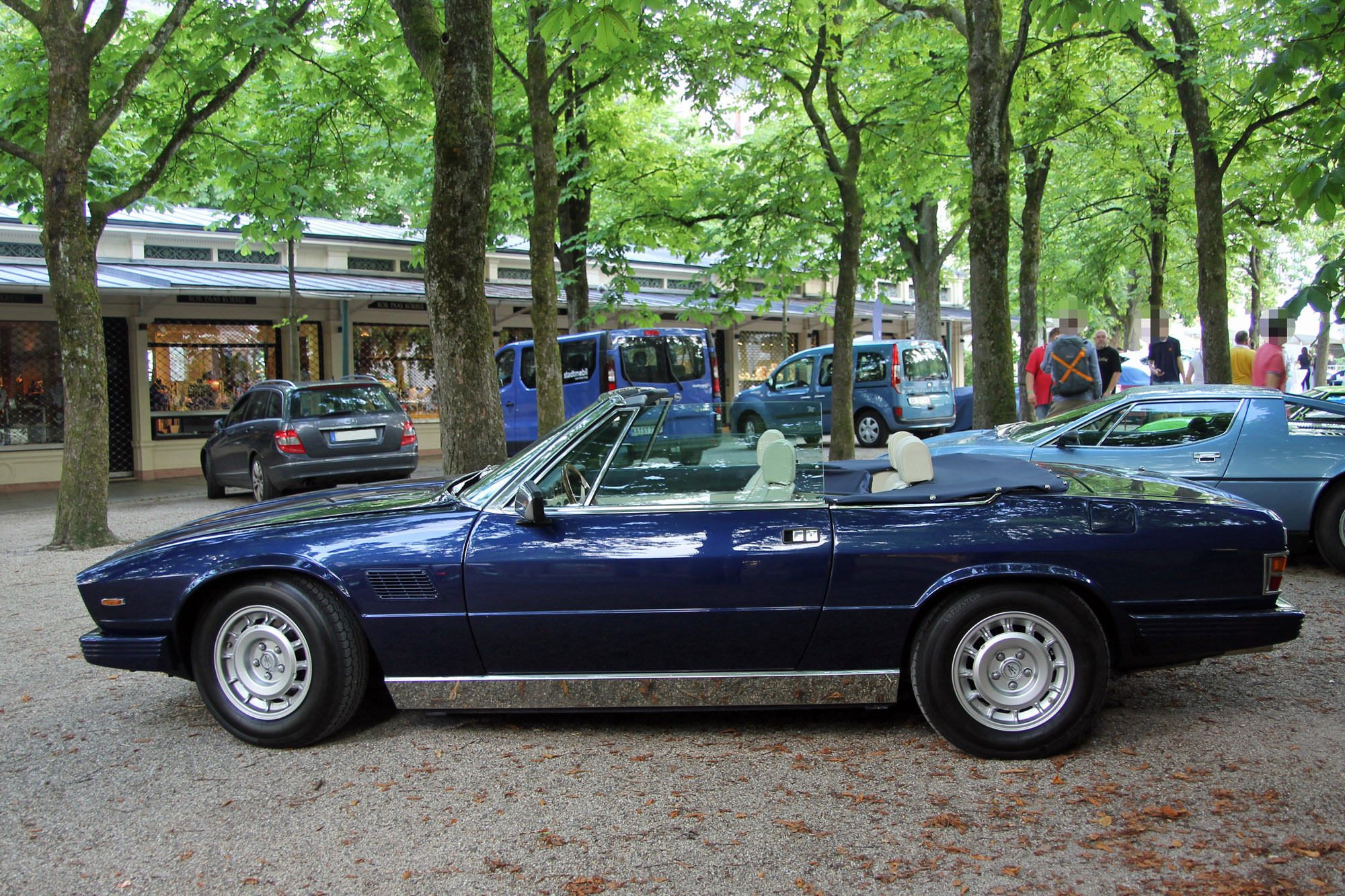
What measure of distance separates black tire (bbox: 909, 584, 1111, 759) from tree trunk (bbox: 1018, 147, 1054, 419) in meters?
11.4

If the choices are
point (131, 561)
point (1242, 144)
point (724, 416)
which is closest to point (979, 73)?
point (1242, 144)

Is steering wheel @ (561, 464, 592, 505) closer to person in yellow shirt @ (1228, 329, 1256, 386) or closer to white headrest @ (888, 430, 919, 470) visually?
white headrest @ (888, 430, 919, 470)

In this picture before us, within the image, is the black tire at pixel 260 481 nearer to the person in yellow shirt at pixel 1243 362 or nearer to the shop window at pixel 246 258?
the shop window at pixel 246 258

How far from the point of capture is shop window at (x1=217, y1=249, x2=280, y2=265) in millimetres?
20156

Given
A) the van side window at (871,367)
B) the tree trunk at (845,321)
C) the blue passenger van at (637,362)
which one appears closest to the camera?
the tree trunk at (845,321)

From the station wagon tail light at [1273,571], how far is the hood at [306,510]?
10.7 ft

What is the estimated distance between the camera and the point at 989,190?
952 centimetres

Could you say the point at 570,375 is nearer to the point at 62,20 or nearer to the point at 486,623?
the point at 62,20

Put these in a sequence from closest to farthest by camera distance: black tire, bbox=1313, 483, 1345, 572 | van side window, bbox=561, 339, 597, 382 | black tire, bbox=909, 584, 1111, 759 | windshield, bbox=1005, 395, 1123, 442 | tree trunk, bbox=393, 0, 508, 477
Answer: black tire, bbox=909, 584, 1111, 759
black tire, bbox=1313, 483, 1345, 572
tree trunk, bbox=393, 0, 508, 477
windshield, bbox=1005, 395, 1123, 442
van side window, bbox=561, 339, 597, 382

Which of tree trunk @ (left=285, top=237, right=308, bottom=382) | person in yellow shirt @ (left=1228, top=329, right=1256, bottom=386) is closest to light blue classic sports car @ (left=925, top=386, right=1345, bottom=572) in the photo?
person in yellow shirt @ (left=1228, top=329, right=1256, bottom=386)

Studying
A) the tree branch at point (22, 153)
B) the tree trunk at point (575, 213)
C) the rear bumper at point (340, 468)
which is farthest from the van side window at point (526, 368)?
the tree branch at point (22, 153)

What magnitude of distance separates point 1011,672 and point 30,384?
61.2 ft

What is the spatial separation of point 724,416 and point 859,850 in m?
1.94

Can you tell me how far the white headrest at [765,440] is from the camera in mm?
4055
